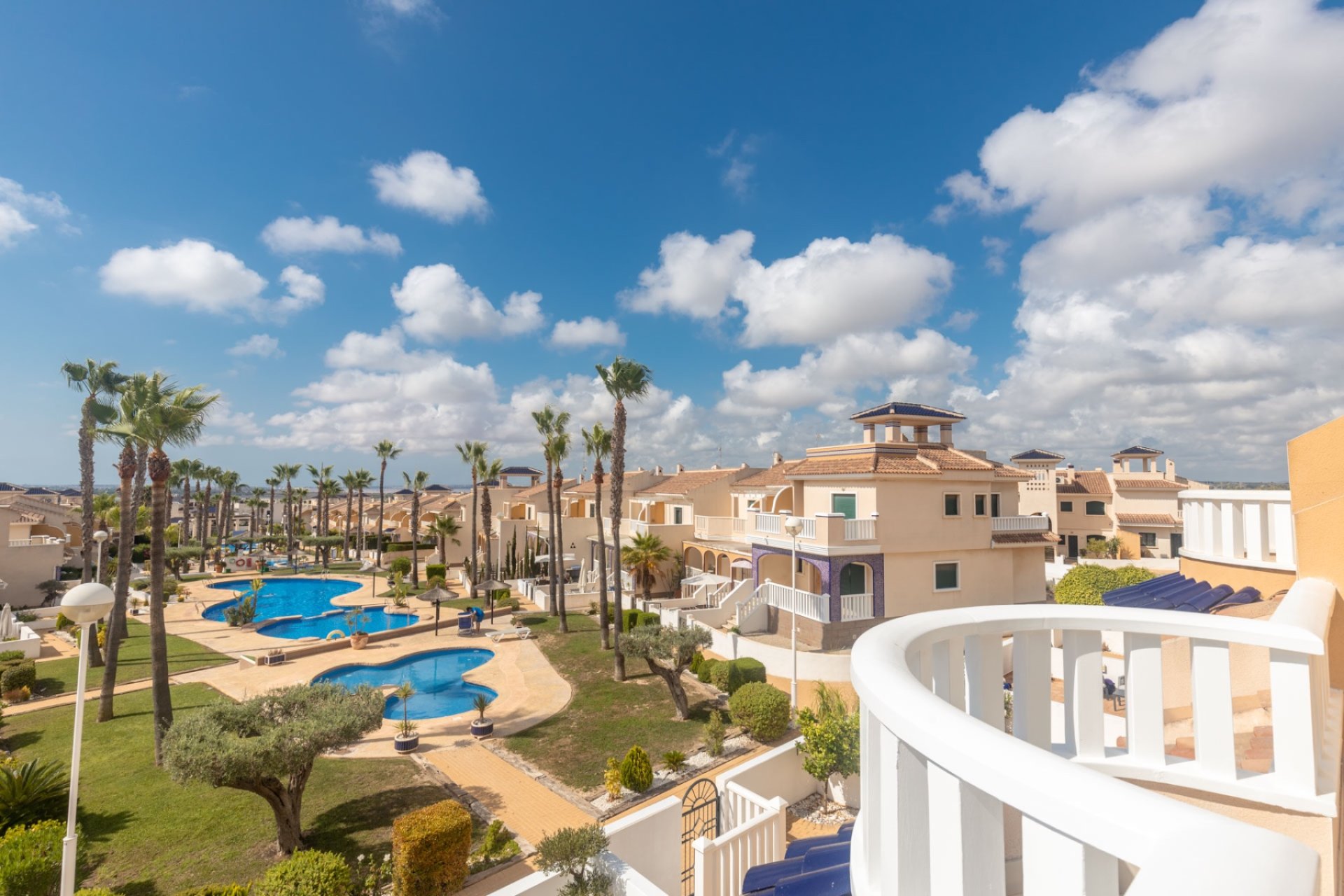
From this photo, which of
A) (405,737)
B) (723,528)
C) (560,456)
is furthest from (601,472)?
(405,737)

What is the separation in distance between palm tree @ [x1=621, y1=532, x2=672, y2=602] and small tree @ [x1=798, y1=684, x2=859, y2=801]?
19122mm

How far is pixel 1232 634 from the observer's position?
3.00 m

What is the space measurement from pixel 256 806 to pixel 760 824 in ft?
34.0

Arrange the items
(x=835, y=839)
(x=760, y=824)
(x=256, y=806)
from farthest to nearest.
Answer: (x=256, y=806) → (x=760, y=824) → (x=835, y=839)

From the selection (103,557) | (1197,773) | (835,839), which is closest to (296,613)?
(103,557)

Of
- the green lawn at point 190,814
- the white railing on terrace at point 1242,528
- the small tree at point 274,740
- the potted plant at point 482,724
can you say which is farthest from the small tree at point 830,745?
the potted plant at point 482,724

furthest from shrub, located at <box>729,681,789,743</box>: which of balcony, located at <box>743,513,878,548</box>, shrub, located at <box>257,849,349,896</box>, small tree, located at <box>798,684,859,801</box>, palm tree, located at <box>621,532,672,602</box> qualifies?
palm tree, located at <box>621,532,672,602</box>

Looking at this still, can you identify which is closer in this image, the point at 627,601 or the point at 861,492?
the point at 861,492

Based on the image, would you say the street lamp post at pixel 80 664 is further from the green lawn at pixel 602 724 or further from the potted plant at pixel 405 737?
the green lawn at pixel 602 724

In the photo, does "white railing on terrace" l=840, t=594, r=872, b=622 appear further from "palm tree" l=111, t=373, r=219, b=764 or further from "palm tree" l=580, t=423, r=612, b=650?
"palm tree" l=111, t=373, r=219, b=764

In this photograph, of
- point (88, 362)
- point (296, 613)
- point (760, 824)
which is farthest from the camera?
point (296, 613)

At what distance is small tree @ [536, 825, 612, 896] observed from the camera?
816 cm

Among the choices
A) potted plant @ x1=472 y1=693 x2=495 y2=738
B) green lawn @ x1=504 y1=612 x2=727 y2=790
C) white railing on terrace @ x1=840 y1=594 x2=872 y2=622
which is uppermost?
white railing on terrace @ x1=840 y1=594 x2=872 y2=622

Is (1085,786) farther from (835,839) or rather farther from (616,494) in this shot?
(616,494)
